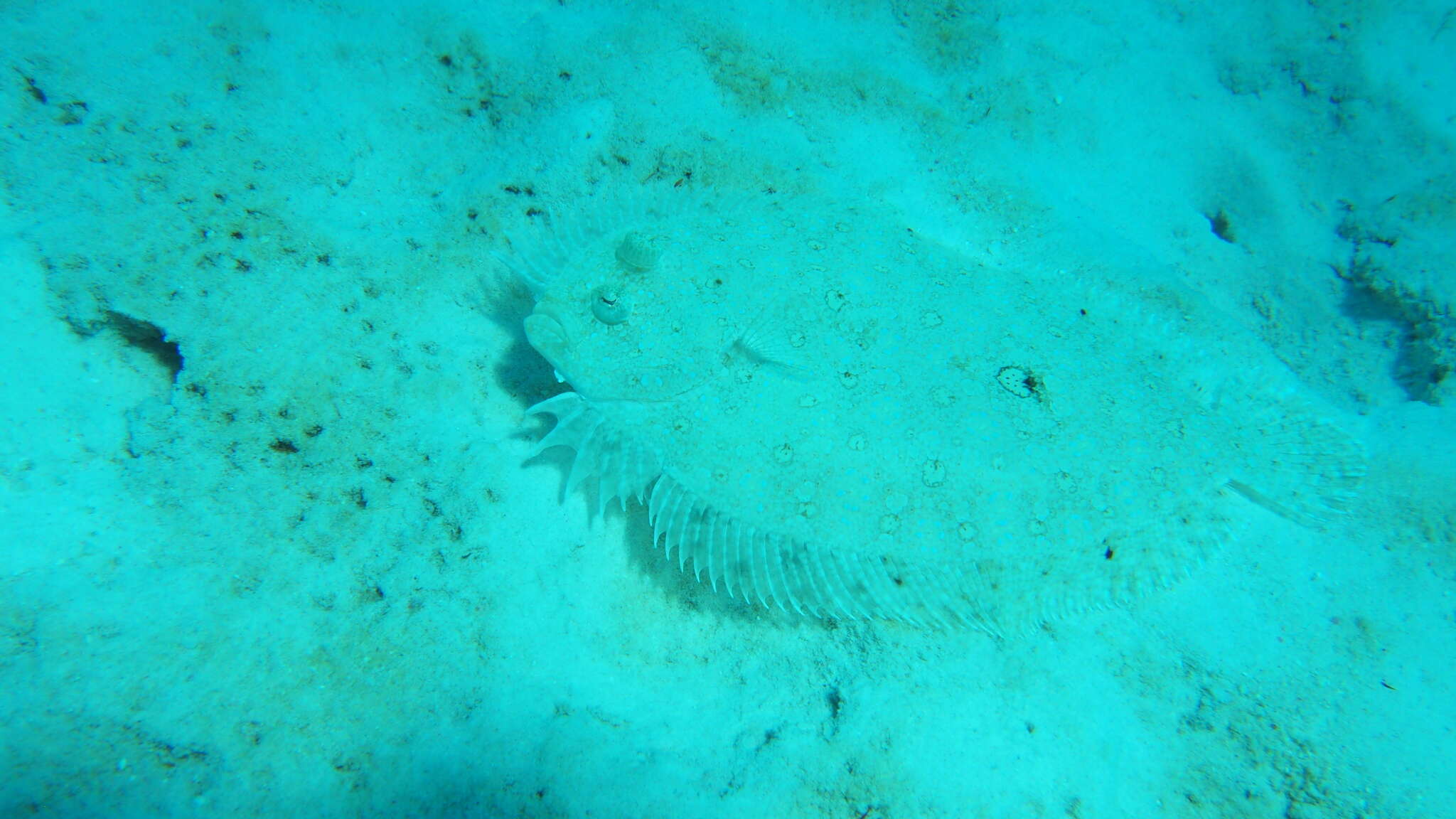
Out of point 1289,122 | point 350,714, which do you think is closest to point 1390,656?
point 1289,122

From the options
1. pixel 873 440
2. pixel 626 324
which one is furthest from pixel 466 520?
pixel 873 440

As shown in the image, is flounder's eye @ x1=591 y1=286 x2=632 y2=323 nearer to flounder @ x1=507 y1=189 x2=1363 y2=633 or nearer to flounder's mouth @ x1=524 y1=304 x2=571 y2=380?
flounder @ x1=507 y1=189 x2=1363 y2=633

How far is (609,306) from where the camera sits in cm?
278

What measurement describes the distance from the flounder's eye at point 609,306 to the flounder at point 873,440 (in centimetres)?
1

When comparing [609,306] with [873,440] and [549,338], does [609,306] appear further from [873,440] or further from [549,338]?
[873,440]

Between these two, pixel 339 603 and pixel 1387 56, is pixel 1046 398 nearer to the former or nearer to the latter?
pixel 339 603

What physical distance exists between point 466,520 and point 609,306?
1.27 metres

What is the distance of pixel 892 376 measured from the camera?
111 inches

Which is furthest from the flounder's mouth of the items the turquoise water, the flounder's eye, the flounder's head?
the turquoise water

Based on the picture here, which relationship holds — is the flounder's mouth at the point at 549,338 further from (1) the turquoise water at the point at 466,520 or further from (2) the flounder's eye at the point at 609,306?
(1) the turquoise water at the point at 466,520

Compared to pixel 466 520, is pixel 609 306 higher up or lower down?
higher up

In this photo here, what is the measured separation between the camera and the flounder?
8.95 feet

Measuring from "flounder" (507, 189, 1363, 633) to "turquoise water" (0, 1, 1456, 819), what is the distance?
302 millimetres

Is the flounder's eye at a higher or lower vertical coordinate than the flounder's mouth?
higher
